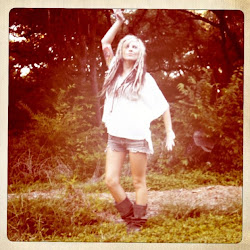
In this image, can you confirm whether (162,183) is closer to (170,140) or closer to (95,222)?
(170,140)

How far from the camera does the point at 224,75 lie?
118 inches

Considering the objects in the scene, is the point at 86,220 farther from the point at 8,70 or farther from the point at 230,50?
the point at 230,50

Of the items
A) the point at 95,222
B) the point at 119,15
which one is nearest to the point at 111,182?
the point at 95,222

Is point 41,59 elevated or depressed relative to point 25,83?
elevated

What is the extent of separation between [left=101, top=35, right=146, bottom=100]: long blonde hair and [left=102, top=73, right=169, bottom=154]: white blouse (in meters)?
0.04

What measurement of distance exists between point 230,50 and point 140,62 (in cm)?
71

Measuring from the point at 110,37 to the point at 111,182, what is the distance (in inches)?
44.6

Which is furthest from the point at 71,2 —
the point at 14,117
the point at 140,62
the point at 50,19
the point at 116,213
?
the point at 116,213

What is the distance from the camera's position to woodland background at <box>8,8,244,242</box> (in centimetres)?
297

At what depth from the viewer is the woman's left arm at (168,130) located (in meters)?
2.97

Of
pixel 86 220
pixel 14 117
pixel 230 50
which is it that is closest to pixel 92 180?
pixel 86 220

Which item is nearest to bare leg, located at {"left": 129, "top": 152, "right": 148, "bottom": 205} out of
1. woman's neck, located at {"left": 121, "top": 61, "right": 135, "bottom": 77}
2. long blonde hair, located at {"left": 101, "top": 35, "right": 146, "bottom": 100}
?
long blonde hair, located at {"left": 101, "top": 35, "right": 146, "bottom": 100}

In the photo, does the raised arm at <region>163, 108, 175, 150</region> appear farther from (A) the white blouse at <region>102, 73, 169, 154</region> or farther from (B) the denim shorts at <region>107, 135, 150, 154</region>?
(B) the denim shorts at <region>107, 135, 150, 154</region>

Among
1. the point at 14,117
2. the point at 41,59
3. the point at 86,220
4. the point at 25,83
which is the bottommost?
the point at 86,220
